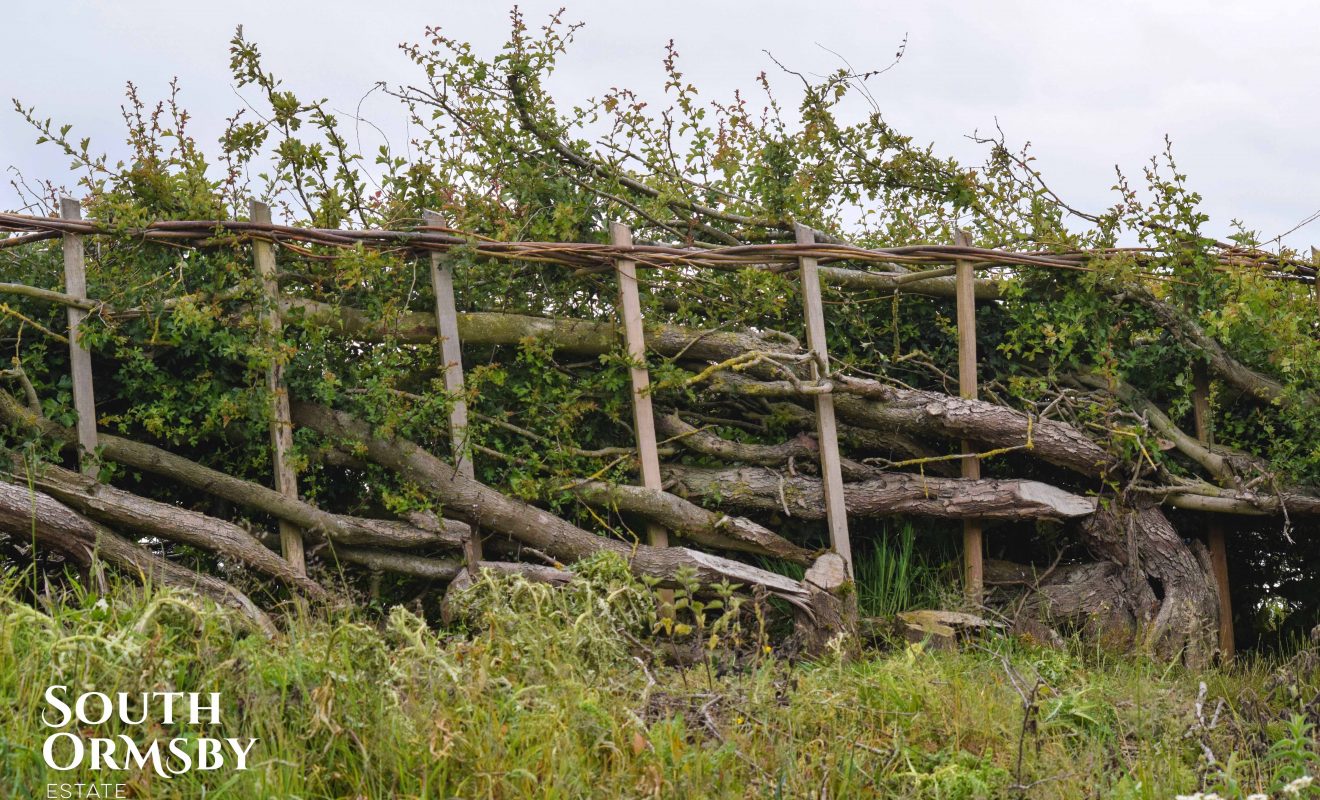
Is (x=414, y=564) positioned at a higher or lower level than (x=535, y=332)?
lower

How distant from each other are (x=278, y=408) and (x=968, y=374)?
3.71 metres

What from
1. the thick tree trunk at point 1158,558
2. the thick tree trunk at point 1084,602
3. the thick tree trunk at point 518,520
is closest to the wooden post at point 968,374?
the thick tree trunk at point 1084,602

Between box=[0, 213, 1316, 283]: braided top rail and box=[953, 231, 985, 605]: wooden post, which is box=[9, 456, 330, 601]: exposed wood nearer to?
Result: box=[0, 213, 1316, 283]: braided top rail

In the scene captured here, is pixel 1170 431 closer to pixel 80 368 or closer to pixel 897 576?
pixel 897 576

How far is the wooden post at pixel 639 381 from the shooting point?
247 inches

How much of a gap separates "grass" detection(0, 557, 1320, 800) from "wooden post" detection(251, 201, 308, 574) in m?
1.57

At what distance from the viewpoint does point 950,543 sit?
7.02 meters

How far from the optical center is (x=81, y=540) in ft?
16.6

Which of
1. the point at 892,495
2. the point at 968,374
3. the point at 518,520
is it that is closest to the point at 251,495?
the point at 518,520


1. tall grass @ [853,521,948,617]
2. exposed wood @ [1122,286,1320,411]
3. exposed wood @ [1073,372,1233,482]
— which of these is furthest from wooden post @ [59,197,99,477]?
exposed wood @ [1122,286,1320,411]

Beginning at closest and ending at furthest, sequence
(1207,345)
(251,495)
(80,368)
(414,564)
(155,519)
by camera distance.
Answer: (155,519), (80,368), (251,495), (414,564), (1207,345)

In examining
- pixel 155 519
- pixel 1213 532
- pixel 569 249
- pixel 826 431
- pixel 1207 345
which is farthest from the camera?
pixel 1213 532

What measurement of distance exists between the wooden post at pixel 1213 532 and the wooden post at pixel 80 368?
598cm

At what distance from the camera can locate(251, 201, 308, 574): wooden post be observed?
5.73 metres
